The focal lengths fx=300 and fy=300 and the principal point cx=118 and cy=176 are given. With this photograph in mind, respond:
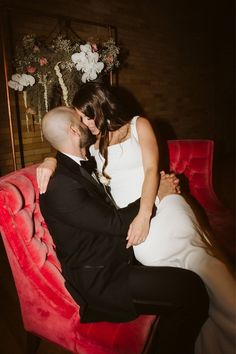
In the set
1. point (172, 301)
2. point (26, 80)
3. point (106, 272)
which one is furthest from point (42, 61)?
point (172, 301)

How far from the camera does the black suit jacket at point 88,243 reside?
4.37 ft

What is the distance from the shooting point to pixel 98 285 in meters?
1.37

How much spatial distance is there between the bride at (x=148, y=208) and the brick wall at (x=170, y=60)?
2.19 meters

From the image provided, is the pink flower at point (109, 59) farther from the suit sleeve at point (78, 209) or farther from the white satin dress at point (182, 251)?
the suit sleeve at point (78, 209)

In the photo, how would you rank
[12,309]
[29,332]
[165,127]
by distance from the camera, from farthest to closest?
[165,127]
[12,309]
[29,332]

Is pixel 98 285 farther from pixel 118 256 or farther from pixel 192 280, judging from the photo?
pixel 192 280

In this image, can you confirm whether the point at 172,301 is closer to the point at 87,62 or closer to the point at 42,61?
the point at 87,62

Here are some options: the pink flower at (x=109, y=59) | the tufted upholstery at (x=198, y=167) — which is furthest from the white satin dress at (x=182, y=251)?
the pink flower at (x=109, y=59)

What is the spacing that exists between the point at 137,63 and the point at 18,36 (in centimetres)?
213

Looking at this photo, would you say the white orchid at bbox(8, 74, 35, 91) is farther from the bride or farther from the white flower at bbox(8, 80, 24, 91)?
the bride

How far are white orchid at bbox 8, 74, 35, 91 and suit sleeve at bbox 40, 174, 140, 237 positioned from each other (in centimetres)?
211

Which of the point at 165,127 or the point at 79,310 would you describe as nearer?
the point at 79,310

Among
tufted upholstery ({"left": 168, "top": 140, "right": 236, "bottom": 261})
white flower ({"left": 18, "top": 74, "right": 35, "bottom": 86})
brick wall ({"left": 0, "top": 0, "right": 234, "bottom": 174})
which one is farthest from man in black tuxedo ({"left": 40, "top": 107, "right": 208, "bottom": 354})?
brick wall ({"left": 0, "top": 0, "right": 234, "bottom": 174})

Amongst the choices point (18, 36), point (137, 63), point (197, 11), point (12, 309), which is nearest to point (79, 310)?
point (12, 309)
